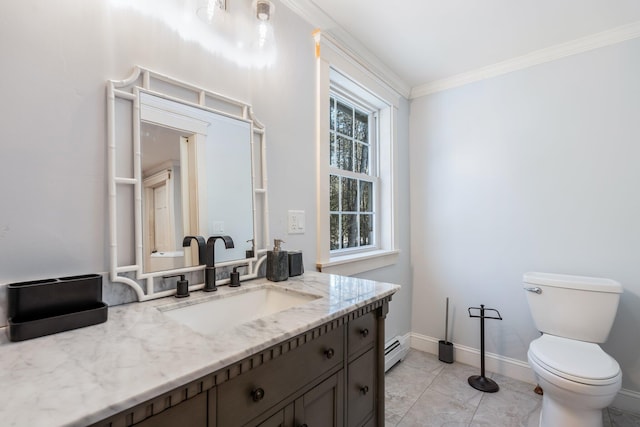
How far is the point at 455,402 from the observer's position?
1894mm

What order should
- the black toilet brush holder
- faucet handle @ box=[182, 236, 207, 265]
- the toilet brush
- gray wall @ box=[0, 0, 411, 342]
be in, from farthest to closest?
the toilet brush
the black toilet brush holder
faucet handle @ box=[182, 236, 207, 265]
gray wall @ box=[0, 0, 411, 342]

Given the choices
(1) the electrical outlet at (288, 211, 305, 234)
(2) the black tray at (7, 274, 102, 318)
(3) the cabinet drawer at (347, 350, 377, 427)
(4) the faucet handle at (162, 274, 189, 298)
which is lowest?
(3) the cabinet drawer at (347, 350, 377, 427)

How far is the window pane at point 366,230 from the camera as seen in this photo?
8.15 ft

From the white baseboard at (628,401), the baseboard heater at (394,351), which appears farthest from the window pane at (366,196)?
the white baseboard at (628,401)

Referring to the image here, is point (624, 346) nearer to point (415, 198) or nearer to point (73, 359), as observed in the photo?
point (415, 198)

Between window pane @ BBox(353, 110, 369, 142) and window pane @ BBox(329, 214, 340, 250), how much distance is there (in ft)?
2.39

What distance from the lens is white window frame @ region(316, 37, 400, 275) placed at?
1.78 m

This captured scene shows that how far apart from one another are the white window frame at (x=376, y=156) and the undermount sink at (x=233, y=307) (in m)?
0.54

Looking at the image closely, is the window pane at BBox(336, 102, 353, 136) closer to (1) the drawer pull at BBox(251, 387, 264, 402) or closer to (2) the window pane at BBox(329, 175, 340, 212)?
(2) the window pane at BBox(329, 175, 340, 212)

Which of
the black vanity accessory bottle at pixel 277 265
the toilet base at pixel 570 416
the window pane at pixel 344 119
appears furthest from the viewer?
the window pane at pixel 344 119

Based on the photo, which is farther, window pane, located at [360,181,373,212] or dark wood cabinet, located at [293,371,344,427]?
window pane, located at [360,181,373,212]

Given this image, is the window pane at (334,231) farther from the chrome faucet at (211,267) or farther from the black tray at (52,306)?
the black tray at (52,306)

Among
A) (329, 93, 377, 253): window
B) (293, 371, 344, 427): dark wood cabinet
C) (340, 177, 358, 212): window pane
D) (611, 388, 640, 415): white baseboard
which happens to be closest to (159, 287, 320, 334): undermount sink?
(293, 371, 344, 427): dark wood cabinet

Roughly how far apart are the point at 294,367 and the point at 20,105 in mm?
1030
